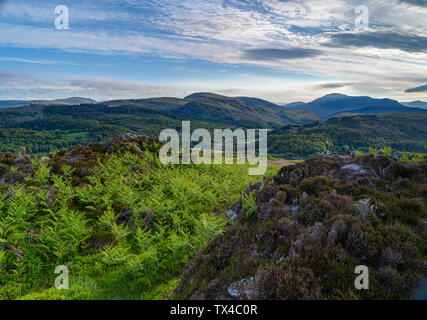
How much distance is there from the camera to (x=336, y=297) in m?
3.97

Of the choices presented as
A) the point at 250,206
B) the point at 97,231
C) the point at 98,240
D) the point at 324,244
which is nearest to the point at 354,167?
the point at 250,206

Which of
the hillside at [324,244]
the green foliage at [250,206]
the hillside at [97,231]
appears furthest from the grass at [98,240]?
the hillside at [324,244]

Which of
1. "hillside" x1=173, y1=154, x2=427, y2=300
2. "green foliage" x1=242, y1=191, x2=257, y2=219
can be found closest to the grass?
"green foliage" x1=242, y1=191, x2=257, y2=219

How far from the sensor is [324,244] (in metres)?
5.12

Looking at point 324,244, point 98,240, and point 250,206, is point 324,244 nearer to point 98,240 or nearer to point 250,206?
point 250,206

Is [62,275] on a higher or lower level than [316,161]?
lower

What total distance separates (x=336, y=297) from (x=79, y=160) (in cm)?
1909

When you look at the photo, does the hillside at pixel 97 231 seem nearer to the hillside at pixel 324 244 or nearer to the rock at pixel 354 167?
the hillside at pixel 324 244

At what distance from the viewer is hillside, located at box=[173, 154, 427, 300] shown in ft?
13.9

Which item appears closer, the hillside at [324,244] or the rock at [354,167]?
the hillside at [324,244]

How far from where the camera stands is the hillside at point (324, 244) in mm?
4246
